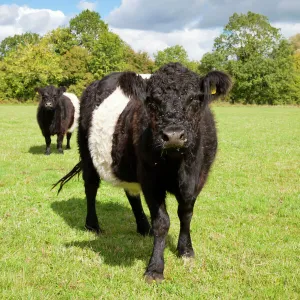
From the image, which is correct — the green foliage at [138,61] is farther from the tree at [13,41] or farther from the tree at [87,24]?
the tree at [13,41]

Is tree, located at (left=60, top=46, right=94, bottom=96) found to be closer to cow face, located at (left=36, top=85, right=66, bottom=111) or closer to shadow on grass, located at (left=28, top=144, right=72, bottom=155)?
cow face, located at (left=36, top=85, right=66, bottom=111)

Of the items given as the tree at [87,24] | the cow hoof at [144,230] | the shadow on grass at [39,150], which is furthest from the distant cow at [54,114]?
the tree at [87,24]

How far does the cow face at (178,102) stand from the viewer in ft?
11.3

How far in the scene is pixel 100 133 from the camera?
17.1ft

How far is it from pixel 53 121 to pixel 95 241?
27.9ft

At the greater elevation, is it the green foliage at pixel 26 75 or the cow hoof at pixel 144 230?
the green foliage at pixel 26 75

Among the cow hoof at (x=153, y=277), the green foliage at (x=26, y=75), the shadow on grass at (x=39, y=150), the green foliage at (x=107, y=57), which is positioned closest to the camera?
the cow hoof at (x=153, y=277)

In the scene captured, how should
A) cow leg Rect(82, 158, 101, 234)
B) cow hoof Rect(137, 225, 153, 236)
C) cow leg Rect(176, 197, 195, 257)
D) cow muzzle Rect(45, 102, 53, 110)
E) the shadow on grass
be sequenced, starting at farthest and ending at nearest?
1. cow muzzle Rect(45, 102, 53, 110)
2. the shadow on grass
3. cow leg Rect(82, 158, 101, 234)
4. cow hoof Rect(137, 225, 153, 236)
5. cow leg Rect(176, 197, 195, 257)

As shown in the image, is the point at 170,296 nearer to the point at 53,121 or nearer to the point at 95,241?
the point at 95,241

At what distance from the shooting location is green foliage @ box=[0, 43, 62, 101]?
192 ft

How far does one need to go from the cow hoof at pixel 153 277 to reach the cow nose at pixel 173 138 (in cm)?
138

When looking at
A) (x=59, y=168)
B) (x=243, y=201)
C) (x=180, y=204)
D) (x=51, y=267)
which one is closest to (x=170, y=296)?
(x=180, y=204)

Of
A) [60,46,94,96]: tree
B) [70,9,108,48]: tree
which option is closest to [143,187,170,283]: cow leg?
[60,46,94,96]: tree

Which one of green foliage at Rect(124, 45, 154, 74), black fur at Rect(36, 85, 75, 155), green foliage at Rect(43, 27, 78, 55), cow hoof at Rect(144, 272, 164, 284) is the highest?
green foliage at Rect(43, 27, 78, 55)
